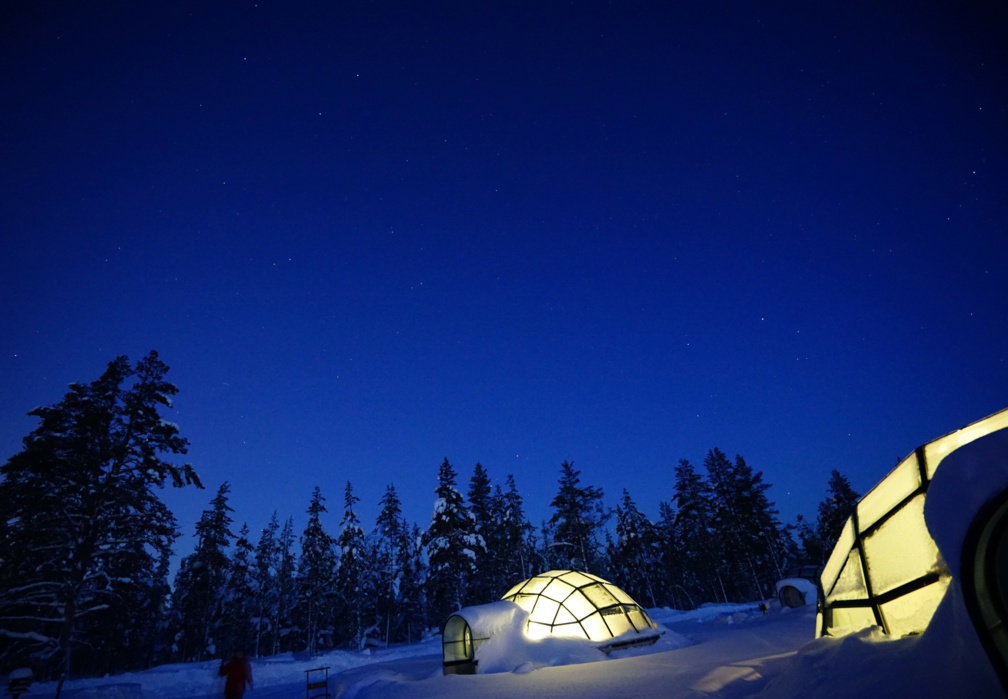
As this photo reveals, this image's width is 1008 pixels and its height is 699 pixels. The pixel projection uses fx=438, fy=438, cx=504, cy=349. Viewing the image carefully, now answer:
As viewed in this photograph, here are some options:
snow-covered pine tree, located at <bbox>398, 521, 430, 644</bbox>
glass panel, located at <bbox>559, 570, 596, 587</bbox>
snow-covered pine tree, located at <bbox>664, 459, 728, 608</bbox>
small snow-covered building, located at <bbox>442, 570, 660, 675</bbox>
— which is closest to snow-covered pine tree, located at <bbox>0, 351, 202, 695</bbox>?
small snow-covered building, located at <bbox>442, 570, 660, 675</bbox>

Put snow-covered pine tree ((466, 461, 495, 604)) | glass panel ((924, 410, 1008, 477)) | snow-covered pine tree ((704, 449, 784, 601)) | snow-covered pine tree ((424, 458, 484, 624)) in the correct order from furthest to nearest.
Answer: snow-covered pine tree ((704, 449, 784, 601)) → snow-covered pine tree ((466, 461, 495, 604)) → snow-covered pine tree ((424, 458, 484, 624)) → glass panel ((924, 410, 1008, 477))

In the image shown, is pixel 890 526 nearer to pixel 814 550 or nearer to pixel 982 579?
pixel 982 579

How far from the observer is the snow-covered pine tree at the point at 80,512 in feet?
47.4

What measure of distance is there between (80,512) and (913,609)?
2212 centimetres

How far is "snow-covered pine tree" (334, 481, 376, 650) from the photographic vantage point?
112 ft

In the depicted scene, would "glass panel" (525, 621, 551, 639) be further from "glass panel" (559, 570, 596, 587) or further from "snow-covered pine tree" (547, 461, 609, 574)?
"snow-covered pine tree" (547, 461, 609, 574)

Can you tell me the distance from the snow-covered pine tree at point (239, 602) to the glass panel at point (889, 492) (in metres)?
38.2

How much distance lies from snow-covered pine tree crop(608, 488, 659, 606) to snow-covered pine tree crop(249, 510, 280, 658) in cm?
3275

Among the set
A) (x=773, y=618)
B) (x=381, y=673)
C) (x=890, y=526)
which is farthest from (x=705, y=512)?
(x=890, y=526)

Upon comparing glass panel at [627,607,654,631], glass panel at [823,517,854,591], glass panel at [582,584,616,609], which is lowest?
glass panel at [627,607,654,631]

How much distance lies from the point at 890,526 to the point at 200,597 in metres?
42.9

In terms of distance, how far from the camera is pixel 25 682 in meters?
11.1

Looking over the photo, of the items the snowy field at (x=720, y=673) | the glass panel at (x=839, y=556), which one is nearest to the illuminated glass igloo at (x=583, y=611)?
the snowy field at (x=720, y=673)

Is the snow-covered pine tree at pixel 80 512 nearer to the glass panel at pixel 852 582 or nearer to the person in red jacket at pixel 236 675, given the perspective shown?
the person in red jacket at pixel 236 675
